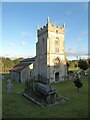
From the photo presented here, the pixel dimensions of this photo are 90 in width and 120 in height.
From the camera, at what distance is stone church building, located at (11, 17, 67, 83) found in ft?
111

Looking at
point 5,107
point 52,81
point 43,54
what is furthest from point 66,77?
point 5,107

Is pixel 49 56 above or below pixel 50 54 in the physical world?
below

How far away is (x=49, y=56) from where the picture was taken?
111 feet

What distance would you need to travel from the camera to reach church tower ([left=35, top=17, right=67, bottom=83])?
3384cm

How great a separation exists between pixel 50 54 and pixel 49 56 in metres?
0.50

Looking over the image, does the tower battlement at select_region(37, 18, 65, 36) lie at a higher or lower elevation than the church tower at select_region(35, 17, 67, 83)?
higher

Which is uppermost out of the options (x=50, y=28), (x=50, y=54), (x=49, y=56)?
(x=50, y=28)

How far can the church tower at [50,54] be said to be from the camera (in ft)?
111

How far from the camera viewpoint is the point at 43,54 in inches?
1394

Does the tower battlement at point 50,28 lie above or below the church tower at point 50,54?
above

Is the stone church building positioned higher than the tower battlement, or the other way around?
the tower battlement

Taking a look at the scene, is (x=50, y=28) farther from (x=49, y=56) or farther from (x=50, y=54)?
(x=49, y=56)

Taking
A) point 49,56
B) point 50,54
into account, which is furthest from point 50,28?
point 49,56

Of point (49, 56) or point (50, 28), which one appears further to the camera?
point (50, 28)
